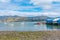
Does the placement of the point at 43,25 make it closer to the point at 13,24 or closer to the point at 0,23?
the point at 13,24

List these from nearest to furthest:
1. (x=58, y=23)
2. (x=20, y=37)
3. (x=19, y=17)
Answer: (x=20, y=37) → (x=19, y=17) → (x=58, y=23)

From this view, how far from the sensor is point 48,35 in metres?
6.97

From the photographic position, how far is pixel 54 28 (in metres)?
8.88

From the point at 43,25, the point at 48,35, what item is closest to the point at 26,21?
the point at 43,25

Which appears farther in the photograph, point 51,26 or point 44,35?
point 51,26

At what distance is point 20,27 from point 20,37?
2460 millimetres

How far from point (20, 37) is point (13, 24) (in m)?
2.22

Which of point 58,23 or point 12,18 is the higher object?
point 12,18

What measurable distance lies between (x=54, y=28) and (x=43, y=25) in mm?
695

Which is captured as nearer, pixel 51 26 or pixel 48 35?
pixel 48 35

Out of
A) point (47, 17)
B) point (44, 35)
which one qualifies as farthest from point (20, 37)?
point (47, 17)

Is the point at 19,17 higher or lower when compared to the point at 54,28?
higher

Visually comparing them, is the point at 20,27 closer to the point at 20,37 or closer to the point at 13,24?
the point at 13,24

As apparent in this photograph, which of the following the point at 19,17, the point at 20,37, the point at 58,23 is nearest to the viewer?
the point at 20,37
